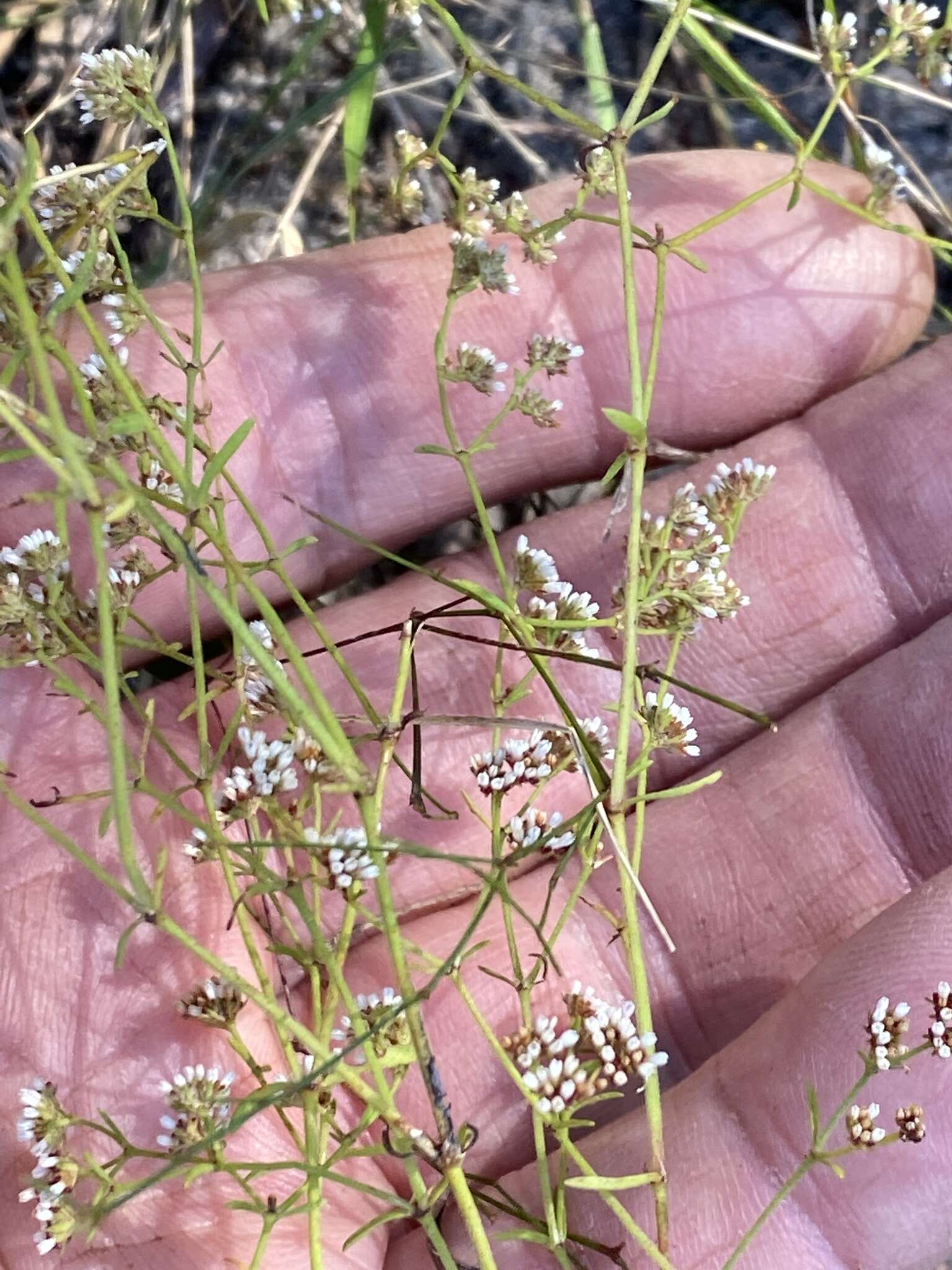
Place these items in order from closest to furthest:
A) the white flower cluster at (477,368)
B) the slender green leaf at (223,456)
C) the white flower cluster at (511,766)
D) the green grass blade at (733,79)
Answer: the slender green leaf at (223,456) < the white flower cluster at (511,766) < the white flower cluster at (477,368) < the green grass blade at (733,79)

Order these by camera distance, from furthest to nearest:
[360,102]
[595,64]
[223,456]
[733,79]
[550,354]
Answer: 1. [595,64]
2. [360,102]
3. [733,79]
4. [550,354]
5. [223,456]

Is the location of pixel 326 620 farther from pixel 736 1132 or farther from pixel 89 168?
pixel 736 1132

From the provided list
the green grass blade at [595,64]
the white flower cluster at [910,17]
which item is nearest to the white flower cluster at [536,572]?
the white flower cluster at [910,17]

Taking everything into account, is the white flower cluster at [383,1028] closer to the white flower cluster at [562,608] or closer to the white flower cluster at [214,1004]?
the white flower cluster at [214,1004]

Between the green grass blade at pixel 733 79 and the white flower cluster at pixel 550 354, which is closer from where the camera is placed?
the white flower cluster at pixel 550 354

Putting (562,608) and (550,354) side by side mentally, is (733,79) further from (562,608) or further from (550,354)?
(562,608)

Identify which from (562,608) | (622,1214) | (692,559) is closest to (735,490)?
(692,559)

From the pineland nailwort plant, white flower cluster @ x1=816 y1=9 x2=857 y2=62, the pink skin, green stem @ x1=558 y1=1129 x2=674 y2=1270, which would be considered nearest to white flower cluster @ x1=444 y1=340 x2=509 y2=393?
the pineland nailwort plant
